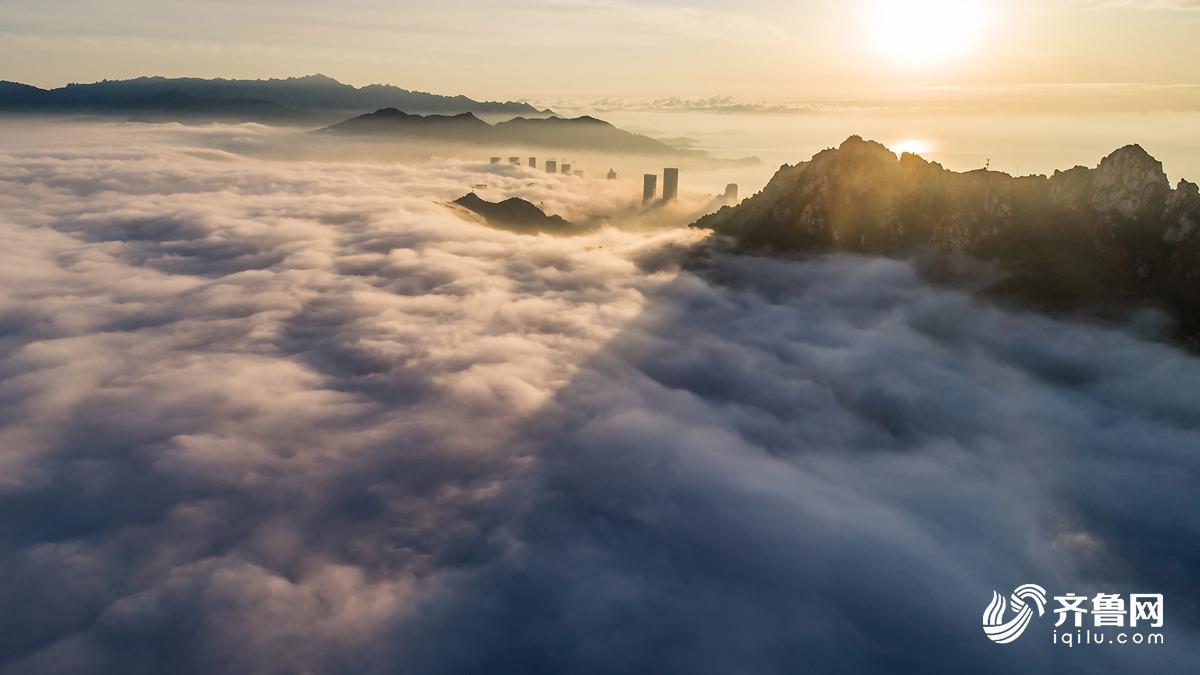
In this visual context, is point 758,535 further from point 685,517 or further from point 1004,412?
point 1004,412

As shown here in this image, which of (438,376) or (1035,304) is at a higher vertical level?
(1035,304)

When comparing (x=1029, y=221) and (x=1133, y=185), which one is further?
(x=1029, y=221)

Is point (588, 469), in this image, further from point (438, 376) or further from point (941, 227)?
point (941, 227)

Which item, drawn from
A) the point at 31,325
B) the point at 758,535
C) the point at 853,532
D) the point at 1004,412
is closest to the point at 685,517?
the point at 758,535

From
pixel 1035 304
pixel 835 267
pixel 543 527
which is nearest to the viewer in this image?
pixel 543 527

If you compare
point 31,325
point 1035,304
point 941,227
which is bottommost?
point 31,325

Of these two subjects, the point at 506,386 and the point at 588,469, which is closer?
the point at 588,469

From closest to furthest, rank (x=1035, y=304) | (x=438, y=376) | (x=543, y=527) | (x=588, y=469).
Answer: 1. (x=543, y=527)
2. (x=588, y=469)
3. (x=438, y=376)
4. (x=1035, y=304)

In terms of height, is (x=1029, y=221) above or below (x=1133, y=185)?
below
